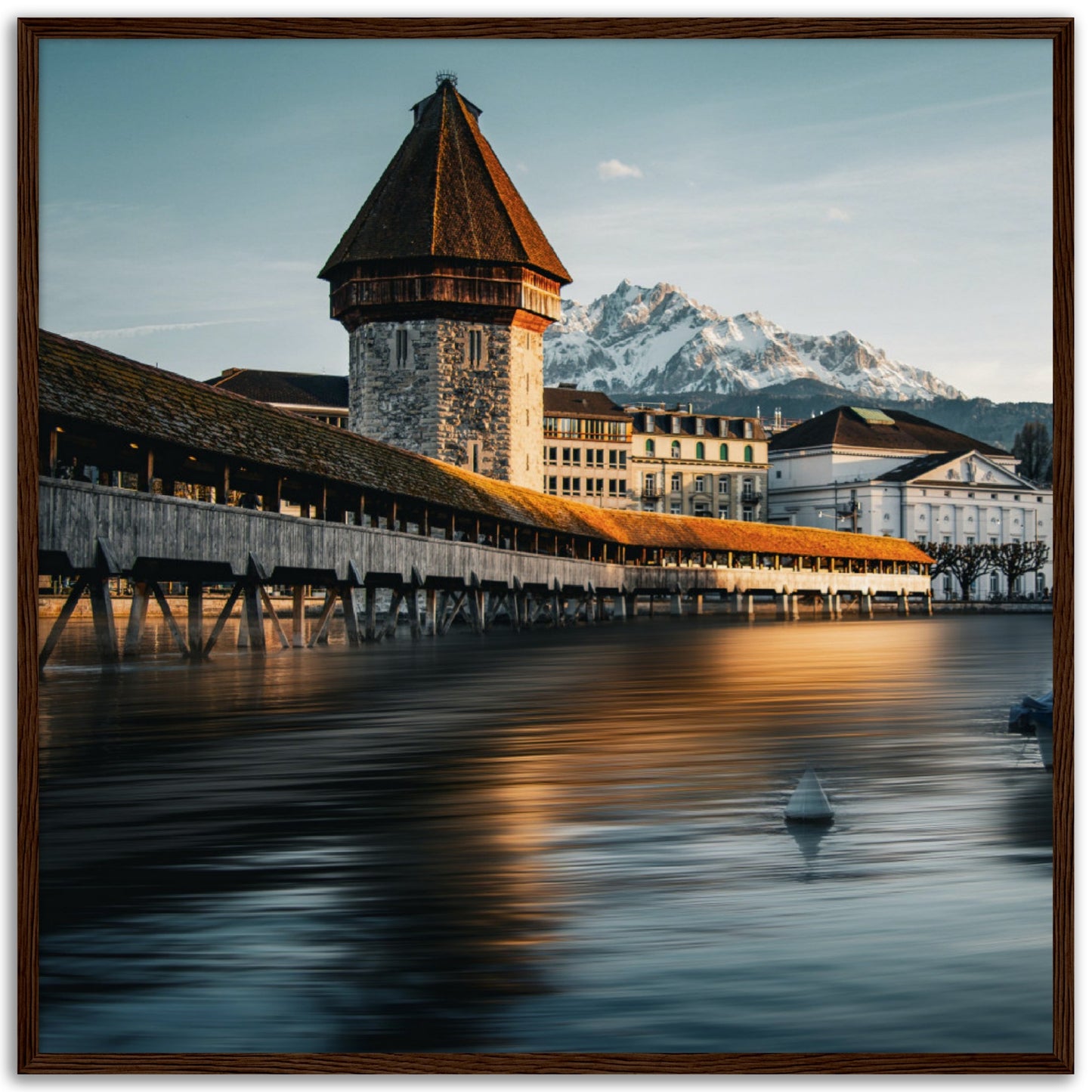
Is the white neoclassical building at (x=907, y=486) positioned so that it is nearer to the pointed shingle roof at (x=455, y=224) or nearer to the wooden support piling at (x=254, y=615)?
the wooden support piling at (x=254, y=615)

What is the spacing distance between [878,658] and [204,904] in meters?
21.0

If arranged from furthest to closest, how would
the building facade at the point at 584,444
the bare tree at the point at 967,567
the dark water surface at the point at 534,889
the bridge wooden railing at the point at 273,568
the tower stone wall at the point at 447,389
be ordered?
the building facade at the point at 584,444, the tower stone wall at the point at 447,389, the bare tree at the point at 967,567, the bridge wooden railing at the point at 273,568, the dark water surface at the point at 534,889

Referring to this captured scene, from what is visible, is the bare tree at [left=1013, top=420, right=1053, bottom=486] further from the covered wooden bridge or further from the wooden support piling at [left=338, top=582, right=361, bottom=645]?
the wooden support piling at [left=338, top=582, right=361, bottom=645]

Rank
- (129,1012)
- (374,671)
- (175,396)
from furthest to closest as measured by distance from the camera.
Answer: (374,671)
(175,396)
(129,1012)

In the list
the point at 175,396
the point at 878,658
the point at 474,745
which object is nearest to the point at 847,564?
the point at 878,658

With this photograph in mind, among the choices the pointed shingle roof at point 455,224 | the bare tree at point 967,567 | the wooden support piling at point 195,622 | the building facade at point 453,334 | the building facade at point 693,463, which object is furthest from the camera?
the building facade at point 693,463

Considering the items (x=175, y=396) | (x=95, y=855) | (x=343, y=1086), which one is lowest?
(x=343, y=1086)

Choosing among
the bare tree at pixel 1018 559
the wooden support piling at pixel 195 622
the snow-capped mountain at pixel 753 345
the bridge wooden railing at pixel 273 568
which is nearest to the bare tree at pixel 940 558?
the bridge wooden railing at pixel 273 568

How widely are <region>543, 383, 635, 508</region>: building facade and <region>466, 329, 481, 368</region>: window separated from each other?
23306 mm

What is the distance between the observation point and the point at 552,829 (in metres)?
8.86

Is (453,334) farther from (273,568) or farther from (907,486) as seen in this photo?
(273,568)

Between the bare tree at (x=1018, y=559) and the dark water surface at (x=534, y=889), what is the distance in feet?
1.62

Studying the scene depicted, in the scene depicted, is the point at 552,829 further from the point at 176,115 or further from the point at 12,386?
the point at 176,115

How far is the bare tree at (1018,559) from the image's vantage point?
8297 mm
